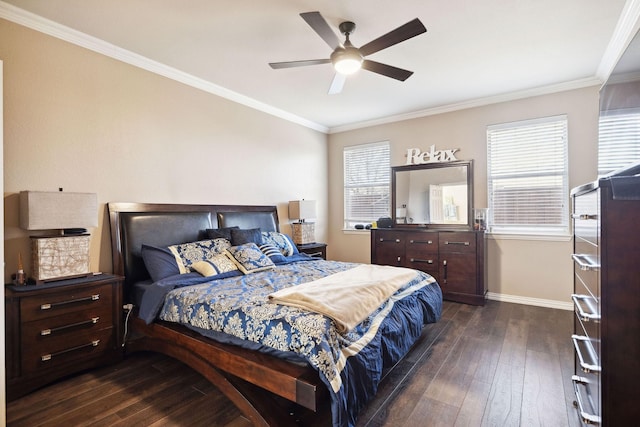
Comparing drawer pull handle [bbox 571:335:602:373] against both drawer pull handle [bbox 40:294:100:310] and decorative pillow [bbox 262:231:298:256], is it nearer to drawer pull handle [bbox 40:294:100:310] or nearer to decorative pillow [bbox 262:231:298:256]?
decorative pillow [bbox 262:231:298:256]

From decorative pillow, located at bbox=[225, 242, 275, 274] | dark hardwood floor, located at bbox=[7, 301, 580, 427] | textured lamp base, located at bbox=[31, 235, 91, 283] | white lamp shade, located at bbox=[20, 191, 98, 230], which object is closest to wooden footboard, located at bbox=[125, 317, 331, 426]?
dark hardwood floor, located at bbox=[7, 301, 580, 427]

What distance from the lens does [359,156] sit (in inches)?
219

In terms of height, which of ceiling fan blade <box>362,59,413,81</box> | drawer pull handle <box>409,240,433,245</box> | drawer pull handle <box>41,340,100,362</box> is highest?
ceiling fan blade <box>362,59,413,81</box>

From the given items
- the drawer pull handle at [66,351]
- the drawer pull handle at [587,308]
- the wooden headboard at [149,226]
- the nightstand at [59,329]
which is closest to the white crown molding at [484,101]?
the wooden headboard at [149,226]

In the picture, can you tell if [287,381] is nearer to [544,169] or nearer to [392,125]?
[544,169]

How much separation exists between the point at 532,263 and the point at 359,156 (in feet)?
9.92

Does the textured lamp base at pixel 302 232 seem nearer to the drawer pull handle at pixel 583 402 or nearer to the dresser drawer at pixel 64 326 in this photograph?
the dresser drawer at pixel 64 326

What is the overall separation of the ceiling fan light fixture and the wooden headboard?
219 cm

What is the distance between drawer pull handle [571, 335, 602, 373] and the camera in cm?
135

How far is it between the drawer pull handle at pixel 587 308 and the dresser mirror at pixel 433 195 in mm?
2833

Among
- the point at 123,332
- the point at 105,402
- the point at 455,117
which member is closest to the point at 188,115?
the point at 123,332

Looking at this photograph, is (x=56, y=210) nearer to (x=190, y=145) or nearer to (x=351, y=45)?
(x=190, y=145)

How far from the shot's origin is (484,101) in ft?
14.1

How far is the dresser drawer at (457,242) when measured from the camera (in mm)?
4008
